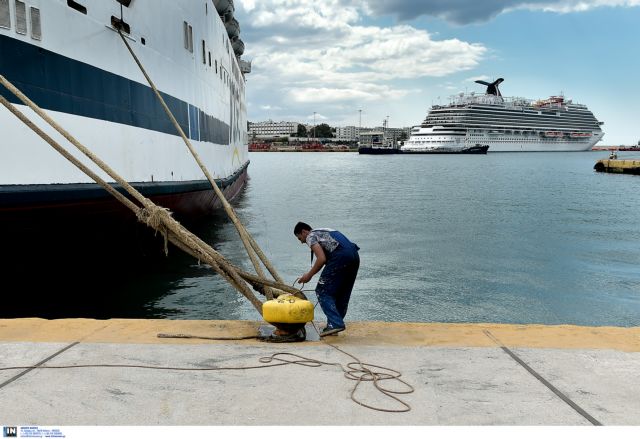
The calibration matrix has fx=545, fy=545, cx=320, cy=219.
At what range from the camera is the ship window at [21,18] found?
27.0 feet

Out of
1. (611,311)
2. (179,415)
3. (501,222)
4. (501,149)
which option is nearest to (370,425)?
(179,415)

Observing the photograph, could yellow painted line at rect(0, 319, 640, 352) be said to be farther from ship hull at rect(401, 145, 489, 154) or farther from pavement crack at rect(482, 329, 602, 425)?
ship hull at rect(401, 145, 489, 154)

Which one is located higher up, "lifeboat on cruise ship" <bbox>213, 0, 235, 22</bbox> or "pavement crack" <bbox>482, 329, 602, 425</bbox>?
"lifeboat on cruise ship" <bbox>213, 0, 235, 22</bbox>

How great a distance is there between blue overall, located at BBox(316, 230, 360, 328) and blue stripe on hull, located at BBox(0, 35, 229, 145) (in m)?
5.47

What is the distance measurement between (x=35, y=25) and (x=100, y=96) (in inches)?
72.8

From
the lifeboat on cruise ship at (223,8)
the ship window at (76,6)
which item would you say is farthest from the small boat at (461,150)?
the ship window at (76,6)

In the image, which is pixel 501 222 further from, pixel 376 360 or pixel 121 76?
pixel 376 360

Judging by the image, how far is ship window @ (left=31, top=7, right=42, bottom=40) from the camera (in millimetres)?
8508

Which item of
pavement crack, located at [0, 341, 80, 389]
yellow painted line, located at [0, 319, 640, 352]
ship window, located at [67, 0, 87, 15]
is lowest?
yellow painted line, located at [0, 319, 640, 352]

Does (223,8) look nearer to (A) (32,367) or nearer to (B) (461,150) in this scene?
(A) (32,367)

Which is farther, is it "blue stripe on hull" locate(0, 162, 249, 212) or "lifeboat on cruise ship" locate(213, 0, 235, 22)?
"lifeboat on cruise ship" locate(213, 0, 235, 22)

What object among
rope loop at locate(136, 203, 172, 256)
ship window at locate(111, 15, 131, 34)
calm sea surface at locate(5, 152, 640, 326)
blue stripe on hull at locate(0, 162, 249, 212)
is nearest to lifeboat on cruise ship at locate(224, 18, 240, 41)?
calm sea surface at locate(5, 152, 640, 326)

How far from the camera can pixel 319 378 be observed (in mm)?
4516

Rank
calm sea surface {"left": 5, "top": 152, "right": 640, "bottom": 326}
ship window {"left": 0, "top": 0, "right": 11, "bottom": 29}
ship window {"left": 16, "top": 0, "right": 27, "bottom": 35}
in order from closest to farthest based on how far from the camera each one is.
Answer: ship window {"left": 0, "top": 0, "right": 11, "bottom": 29}
ship window {"left": 16, "top": 0, "right": 27, "bottom": 35}
calm sea surface {"left": 5, "top": 152, "right": 640, "bottom": 326}
